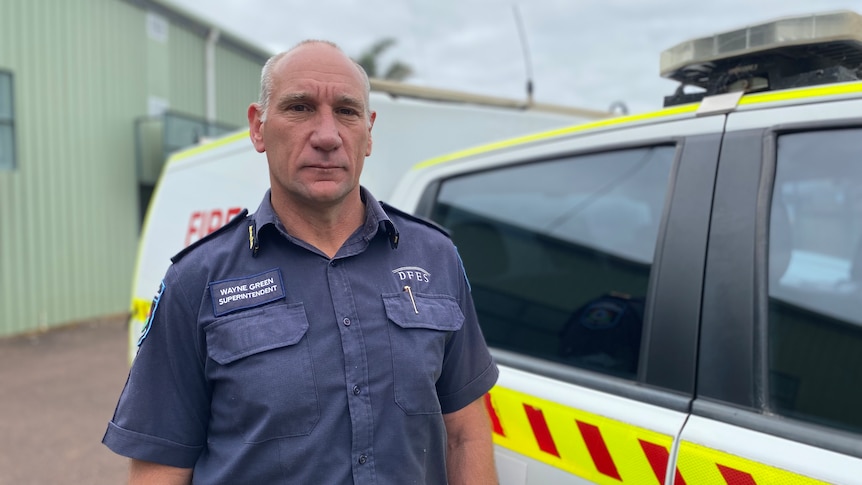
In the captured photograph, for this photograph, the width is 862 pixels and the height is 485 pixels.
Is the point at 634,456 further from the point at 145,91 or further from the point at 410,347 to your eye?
the point at 145,91

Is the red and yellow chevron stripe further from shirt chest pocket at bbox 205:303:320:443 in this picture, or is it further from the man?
shirt chest pocket at bbox 205:303:320:443

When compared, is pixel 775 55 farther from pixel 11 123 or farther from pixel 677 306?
pixel 11 123

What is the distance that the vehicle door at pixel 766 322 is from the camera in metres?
1.14

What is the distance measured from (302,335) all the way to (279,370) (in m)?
0.07

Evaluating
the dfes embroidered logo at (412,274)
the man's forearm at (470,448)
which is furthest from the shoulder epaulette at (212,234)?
the man's forearm at (470,448)

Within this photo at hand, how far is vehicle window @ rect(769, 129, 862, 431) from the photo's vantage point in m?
1.30

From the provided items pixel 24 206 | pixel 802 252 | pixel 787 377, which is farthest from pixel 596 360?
pixel 24 206

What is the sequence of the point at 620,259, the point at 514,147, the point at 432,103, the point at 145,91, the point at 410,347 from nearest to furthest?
the point at 410,347, the point at 620,259, the point at 514,147, the point at 432,103, the point at 145,91

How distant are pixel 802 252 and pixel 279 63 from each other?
5.09 feet

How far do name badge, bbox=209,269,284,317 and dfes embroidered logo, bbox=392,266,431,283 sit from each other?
0.23m

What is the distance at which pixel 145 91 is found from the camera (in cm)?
1084

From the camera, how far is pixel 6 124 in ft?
28.1

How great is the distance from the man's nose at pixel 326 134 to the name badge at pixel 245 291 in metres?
0.25

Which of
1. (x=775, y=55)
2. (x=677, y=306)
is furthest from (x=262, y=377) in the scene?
(x=775, y=55)
